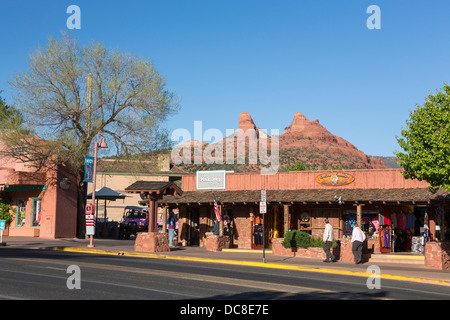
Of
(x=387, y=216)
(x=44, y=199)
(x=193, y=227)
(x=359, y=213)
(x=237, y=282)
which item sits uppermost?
(x=44, y=199)

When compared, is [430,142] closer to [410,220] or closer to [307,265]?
[307,265]

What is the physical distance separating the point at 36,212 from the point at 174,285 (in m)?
25.4

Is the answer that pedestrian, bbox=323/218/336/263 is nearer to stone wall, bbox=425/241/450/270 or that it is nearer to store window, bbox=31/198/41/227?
stone wall, bbox=425/241/450/270

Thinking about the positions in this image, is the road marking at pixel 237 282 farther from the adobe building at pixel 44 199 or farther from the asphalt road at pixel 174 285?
the adobe building at pixel 44 199

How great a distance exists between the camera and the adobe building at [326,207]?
87.6 feet

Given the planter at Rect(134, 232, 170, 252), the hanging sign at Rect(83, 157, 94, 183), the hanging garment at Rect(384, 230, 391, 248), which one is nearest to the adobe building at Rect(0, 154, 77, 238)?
the hanging sign at Rect(83, 157, 94, 183)

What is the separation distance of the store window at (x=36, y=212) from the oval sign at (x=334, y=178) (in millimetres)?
18128

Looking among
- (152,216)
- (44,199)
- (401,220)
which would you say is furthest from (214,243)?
(44,199)

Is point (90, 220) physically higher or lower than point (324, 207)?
lower

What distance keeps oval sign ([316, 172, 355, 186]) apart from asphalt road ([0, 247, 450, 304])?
12490 millimetres

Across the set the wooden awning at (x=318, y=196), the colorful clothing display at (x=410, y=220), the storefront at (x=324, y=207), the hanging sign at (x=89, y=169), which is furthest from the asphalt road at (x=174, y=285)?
the colorful clothing display at (x=410, y=220)

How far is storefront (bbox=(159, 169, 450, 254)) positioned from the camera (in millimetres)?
26703

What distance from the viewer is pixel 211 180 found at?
3200cm
